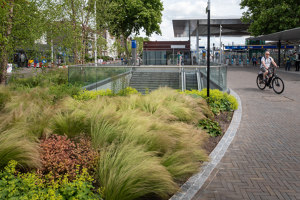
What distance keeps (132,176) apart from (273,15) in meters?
35.3

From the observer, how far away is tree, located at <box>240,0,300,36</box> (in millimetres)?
33812

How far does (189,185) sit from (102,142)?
137 cm

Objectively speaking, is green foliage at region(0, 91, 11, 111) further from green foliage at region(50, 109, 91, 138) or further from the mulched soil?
the mulched soil

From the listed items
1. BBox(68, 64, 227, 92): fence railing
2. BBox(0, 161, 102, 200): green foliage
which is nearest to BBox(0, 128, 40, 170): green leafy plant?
BBox(0, 161, 102, 200): green foliage

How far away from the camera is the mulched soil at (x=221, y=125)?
6.04 meters

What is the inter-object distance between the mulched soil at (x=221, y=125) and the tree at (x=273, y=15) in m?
28.6

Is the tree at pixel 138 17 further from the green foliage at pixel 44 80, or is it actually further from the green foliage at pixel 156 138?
the green foliage at pixel 156 138

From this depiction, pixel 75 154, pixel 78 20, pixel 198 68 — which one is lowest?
pixel 75 154

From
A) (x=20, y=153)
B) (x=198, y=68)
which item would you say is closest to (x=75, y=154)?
(x=20, y=153)

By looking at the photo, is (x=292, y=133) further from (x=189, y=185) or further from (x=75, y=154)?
(x=75, y=154)

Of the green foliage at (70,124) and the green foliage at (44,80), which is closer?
the green foliage at (70,124)

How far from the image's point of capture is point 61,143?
434cm

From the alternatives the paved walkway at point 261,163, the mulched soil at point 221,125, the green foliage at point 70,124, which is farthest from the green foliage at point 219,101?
the green foliage at point 70,124

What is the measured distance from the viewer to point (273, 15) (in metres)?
34.6
